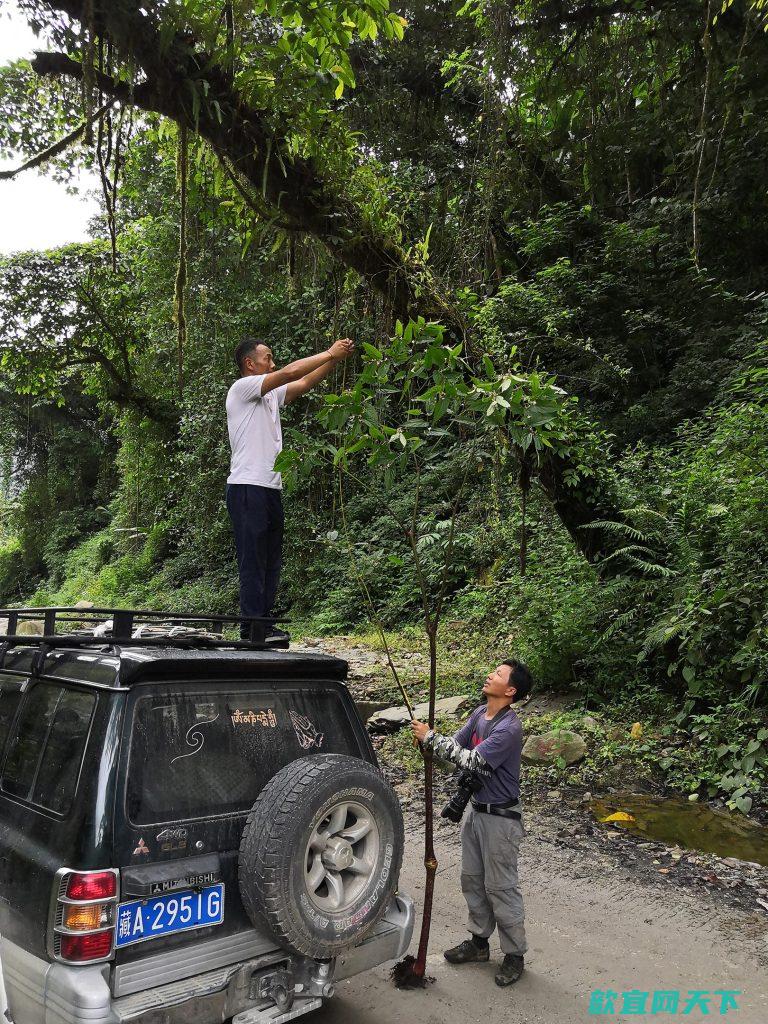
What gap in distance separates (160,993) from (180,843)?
1.43ft

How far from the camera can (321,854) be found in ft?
9.10

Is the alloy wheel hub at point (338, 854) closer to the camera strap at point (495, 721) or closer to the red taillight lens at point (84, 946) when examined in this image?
the red taillight lens at point (84, 946)

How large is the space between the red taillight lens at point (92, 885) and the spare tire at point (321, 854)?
444 mm

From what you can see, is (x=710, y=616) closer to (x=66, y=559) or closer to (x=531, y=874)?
(x=531, y=874)

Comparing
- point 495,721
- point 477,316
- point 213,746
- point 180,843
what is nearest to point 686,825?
point 495,721

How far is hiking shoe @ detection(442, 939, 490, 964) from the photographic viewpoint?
3.67 m

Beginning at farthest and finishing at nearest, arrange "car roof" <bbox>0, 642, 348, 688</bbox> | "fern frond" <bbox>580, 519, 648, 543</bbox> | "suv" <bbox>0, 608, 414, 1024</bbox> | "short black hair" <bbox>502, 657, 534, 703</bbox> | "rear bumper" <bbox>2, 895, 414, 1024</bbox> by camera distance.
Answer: "fern frond" <bbox>580, 519, 648, 543</bbox>
"short black hair" <bbox>502, 657, 534, 703</bbox>
"car roof" <bbox>0, 642, 348, 688</bbox>
"suv" <bbox>0, 608, 414, 1024</bbox>
"rear bumper" <bbox>2, 895, 414, 1024</bbox>

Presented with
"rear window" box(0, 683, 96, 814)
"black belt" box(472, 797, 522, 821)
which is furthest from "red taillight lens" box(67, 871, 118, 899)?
"black belt" box(472, 797, 522, 821)

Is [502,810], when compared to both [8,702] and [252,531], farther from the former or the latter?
[252,531]

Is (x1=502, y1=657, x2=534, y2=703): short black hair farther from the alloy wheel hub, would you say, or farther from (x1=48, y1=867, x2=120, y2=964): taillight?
(x1=48, y1=867, x2=120, y2=964): taillight

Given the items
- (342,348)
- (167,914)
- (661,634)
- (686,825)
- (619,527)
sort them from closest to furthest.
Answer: (167,914)
(342,348)
(686,825)
(661,634)
(619,527)

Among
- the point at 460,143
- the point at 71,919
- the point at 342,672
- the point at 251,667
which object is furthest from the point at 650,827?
the point at 460,143

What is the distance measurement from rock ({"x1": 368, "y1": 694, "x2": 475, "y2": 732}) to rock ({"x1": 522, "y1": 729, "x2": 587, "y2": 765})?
3.56ft

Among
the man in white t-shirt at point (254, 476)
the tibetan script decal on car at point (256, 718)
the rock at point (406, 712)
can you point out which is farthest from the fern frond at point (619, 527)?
the tibetan script decal on car at point (256, 718)
